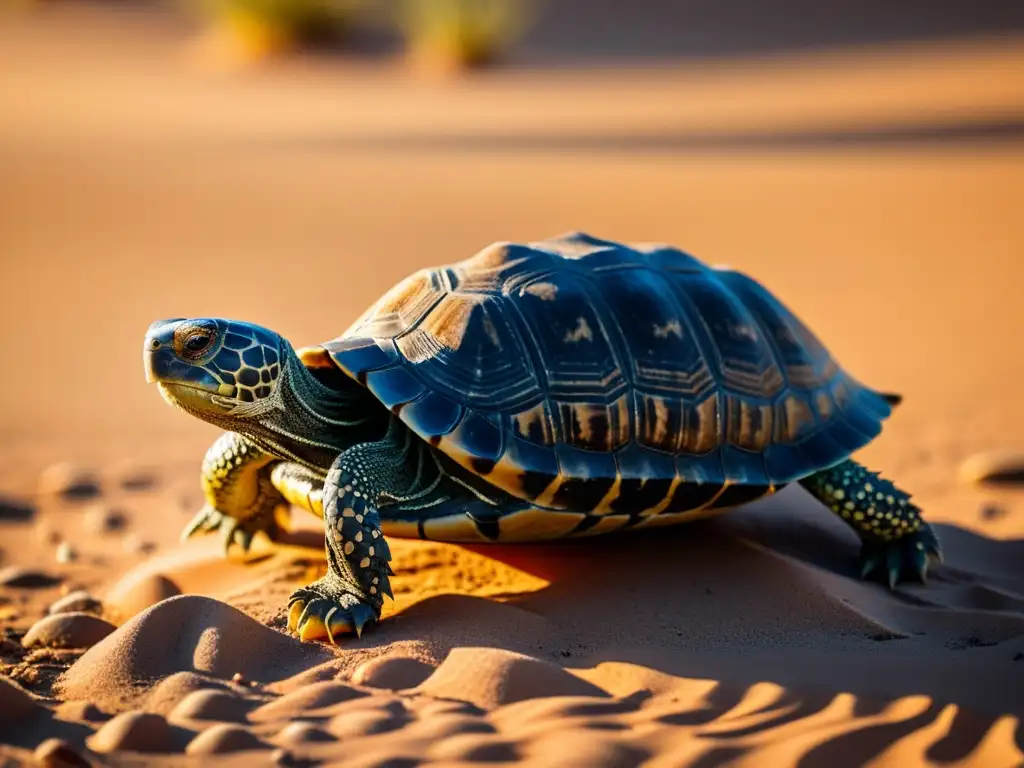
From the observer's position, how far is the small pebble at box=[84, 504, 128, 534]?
5422mm

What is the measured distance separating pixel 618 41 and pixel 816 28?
431cm

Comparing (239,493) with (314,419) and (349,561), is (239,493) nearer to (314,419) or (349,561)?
(314,419)

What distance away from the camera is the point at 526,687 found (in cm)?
311

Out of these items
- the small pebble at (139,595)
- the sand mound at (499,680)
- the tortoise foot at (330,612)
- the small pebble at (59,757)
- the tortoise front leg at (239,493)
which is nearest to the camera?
the small pebble at (59,757)

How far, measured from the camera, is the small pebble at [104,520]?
5.42 metres

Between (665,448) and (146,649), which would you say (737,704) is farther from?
(146,649)

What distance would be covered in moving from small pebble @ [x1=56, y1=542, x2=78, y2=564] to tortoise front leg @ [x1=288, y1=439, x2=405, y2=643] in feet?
6.03

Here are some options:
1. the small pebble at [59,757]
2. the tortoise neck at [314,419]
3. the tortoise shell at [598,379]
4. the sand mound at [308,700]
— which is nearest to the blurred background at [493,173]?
the tortoise shell at [598,379]

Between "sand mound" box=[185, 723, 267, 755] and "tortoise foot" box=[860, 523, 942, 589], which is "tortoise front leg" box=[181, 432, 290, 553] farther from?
"tortoise foot" box=[860, 523, 942, 589]

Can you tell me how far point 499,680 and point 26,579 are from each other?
2569mm

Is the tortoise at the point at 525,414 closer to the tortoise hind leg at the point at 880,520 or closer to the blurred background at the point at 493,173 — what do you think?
the tortoise hind leg at the point at 880,520

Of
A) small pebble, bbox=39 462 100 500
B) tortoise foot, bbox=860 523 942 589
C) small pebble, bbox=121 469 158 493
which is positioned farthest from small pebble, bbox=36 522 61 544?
tortoise foot, bbox=860 523 942 589

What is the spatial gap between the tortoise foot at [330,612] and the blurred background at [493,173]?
307cm

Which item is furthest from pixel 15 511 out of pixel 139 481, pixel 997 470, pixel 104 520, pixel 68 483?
pixel 997 470
